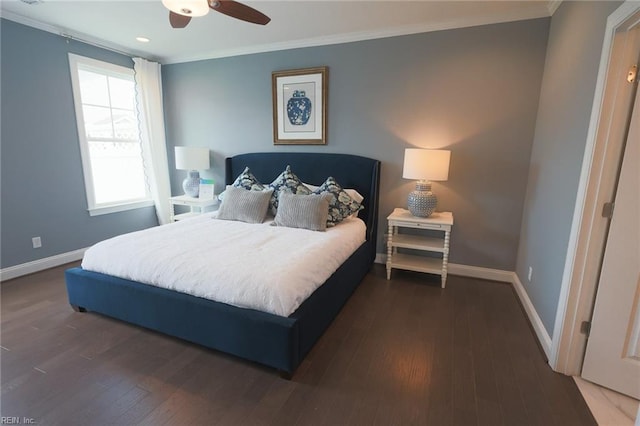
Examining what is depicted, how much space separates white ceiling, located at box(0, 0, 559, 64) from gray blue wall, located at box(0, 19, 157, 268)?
261 millimetres

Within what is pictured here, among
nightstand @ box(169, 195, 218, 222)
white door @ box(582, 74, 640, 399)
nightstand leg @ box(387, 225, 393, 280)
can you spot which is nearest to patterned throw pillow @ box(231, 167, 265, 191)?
nightstand @ box(169, 195, 218, 222)

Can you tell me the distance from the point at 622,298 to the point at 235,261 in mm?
2275

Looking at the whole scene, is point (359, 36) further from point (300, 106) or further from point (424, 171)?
point (424, 171)

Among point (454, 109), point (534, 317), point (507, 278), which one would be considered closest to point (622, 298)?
point (534, 317)

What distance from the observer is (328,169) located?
12.0 feet

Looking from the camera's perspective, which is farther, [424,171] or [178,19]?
[424,171]

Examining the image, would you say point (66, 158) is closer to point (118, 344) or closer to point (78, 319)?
point (78, 319)

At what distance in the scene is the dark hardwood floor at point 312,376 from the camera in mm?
1556

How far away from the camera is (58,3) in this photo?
2738 mm

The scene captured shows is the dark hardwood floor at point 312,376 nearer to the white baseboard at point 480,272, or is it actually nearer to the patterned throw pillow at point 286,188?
the white baseboard at point 480,272

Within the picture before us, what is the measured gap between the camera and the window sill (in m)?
3.86

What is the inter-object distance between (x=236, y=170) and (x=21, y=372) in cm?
291

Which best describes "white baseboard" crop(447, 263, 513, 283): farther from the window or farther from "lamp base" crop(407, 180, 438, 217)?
the window

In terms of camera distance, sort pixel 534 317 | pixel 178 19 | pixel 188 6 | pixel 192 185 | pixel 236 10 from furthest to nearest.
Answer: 1. pixel 192 185
2. pixel 534 317
3. pixel 178 19
4. pixel 236 10
5. pixel 188 6
